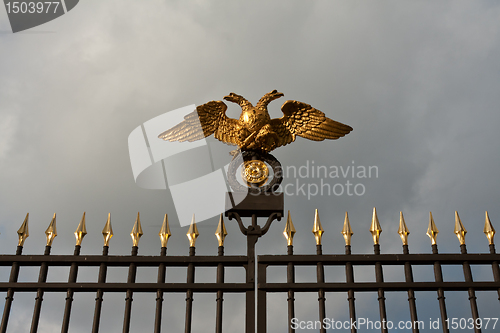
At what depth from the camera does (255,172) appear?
231 inches

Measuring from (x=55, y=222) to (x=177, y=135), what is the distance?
6.84 feet

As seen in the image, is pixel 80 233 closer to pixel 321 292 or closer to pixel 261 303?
pixel 261 303

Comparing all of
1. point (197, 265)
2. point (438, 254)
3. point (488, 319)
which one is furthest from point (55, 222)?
point (488, 319)

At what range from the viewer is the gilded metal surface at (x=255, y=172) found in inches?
229

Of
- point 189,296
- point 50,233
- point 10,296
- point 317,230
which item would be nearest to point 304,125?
point 317,230

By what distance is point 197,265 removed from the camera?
5.35 m

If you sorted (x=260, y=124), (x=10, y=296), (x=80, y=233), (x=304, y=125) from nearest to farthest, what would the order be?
(x=10, y=296), (x=80, y=233), (x=260, y=124), (x=304, y=125)

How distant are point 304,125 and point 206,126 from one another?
146 cm

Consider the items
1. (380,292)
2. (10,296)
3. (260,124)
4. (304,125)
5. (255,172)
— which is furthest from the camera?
(304,125)

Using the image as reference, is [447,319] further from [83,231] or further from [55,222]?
[55,222]

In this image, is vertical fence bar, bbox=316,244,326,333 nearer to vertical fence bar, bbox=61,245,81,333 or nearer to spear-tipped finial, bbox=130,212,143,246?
spear-tipped finial, bbox=130,212,143,246

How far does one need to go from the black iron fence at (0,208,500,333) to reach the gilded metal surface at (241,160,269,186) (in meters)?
0.71

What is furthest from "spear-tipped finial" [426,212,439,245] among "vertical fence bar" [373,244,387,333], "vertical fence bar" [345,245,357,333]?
"vertical fence bar" [345,245,357,333]

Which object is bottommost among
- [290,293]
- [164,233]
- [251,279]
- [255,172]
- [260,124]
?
[290,293]
